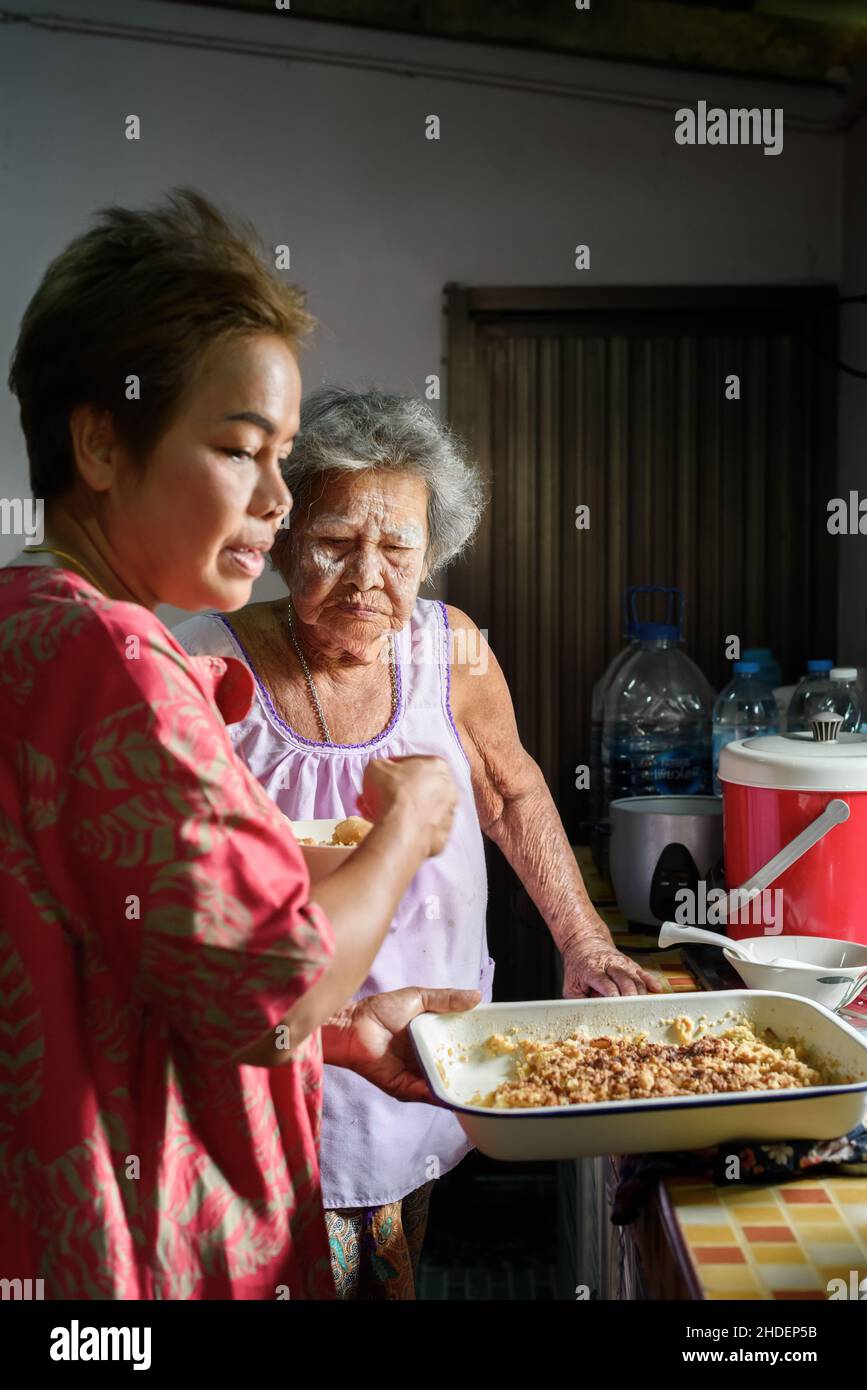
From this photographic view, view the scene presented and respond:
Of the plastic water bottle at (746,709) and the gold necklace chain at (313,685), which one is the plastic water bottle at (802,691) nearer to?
the plastic water bottle at (746,709)

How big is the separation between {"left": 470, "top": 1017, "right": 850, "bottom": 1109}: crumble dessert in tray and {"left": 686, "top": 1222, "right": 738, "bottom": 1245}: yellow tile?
112 millimetres

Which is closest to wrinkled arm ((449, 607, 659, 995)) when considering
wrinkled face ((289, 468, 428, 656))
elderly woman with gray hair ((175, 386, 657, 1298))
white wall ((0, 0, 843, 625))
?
elderly woman with gray hair ((175, 386, 657, 1298))

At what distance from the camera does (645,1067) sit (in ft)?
3.22

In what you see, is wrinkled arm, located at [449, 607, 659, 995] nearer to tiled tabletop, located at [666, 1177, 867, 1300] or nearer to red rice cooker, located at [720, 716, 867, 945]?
red rice cooker, located at [720, 716, 867, 945]

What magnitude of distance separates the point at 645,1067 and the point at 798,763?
48 cm

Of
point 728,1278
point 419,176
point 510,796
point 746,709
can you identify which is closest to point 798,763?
point 510,796

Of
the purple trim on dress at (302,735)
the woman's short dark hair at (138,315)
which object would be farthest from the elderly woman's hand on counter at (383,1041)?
the woman's short dark hair at (138,315)

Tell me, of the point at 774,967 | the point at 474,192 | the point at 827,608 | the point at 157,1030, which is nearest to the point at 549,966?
the point at 827,608

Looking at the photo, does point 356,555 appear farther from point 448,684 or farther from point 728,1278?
point 728,1278

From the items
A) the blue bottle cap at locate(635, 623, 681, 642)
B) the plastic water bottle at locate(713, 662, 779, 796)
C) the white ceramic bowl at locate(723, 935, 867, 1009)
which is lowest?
the white ceramic bowl at locate(723, 935, 867, 1009)

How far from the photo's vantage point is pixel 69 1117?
70 centimetres

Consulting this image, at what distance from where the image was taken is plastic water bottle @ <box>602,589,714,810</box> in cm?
224

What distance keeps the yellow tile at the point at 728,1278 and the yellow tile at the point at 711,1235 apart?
0.03 meters

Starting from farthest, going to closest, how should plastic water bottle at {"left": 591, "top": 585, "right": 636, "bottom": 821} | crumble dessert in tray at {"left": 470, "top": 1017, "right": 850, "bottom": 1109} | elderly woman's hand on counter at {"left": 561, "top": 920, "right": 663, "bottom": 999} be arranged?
1. plastic water bottle at {"left": 591, "top": 585, "right": 636, "bottom": 821}
2. elderly woman's hand on counter at {"left": 561, "top": 920, "right": 663, "bottom": 999}
3. crumble dessert in tray at {"left": 470, "top": 1017, "right": 850, "bottom": 1109}
